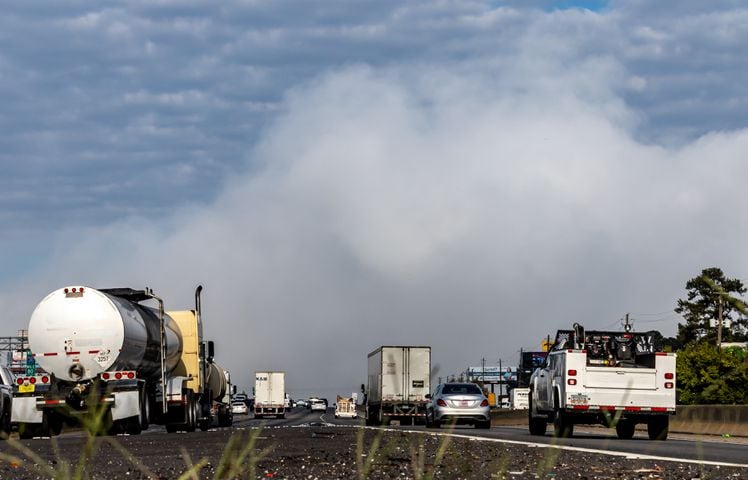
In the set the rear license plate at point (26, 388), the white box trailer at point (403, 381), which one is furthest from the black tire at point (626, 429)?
the white box trailer at point (403, 381)

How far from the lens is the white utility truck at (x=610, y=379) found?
2402 cm

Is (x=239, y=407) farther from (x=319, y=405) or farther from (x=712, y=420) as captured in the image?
(x=712, y=420)

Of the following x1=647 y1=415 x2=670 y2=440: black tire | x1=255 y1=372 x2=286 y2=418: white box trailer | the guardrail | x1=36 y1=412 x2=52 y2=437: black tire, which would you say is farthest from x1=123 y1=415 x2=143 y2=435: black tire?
x1=255 y1=372 x2=286 y2=418: white box trailer

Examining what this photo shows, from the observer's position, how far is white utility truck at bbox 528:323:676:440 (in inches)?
945

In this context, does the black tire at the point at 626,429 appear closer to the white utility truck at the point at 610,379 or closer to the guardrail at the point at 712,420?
the white utility truck at the point at 610,379

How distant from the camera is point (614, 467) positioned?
35.9 feet

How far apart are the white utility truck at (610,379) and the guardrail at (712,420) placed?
5227mm

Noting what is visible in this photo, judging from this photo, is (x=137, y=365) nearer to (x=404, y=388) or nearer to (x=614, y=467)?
(x=614, y=467)

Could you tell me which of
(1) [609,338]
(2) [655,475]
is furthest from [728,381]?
(1) [609,338]

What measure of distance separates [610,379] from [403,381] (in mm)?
25736

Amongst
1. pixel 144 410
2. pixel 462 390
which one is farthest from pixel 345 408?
pixel 144 410

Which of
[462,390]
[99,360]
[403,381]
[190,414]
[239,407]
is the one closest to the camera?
[99,360]

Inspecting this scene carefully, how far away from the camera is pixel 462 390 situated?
35.2 metres

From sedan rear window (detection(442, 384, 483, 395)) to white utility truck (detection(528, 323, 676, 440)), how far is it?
936cm
